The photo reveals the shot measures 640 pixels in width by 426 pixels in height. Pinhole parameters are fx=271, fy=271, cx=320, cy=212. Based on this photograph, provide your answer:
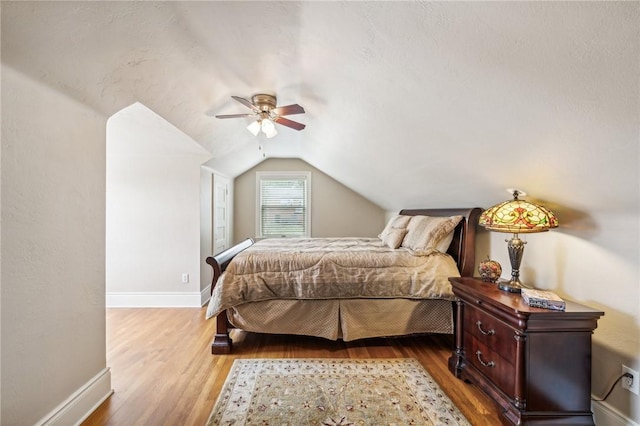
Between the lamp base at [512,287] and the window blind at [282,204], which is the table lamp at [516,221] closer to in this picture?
the lamp base at [512,287]

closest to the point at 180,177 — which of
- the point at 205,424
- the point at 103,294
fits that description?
the point at 103,294

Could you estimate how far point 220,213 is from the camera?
14.5ft

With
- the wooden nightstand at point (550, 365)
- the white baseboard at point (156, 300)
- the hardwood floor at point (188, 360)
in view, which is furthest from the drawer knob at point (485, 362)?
the white baseboard at point (156, 300)

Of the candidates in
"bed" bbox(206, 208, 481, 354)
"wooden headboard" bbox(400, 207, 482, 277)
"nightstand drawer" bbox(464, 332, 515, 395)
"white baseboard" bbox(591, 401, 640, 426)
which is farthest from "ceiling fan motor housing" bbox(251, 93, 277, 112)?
"white baseboard" bbox(591, 401, 640, 426)

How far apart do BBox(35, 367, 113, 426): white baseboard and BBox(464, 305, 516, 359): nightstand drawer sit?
250 cm

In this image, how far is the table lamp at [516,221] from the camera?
163 cm

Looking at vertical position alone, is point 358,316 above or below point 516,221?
below

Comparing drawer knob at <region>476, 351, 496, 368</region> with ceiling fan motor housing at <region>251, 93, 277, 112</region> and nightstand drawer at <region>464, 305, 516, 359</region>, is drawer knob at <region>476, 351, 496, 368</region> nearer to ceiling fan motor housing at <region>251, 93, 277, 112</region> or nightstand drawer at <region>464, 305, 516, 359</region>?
nightstand drawer at <region>464, 305, 516, 359</region>

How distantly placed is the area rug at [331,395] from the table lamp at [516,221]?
0.92 m

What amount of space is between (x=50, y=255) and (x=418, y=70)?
2212 millimetres

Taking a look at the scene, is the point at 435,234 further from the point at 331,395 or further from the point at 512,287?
the point at 331,395

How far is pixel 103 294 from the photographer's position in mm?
1832

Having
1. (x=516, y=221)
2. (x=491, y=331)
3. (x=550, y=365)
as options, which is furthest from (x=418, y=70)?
(x=550, y=365)

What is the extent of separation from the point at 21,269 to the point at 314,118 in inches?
95.3
